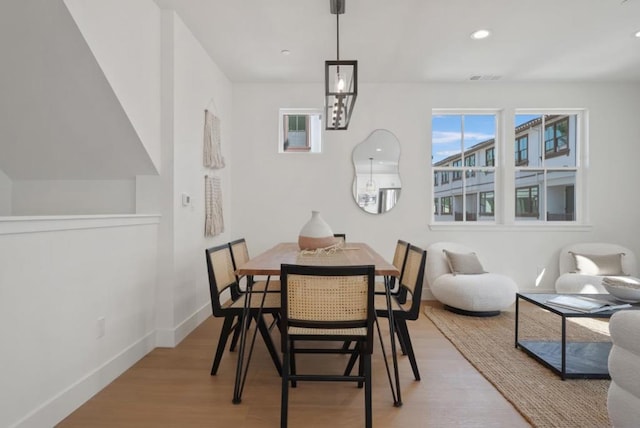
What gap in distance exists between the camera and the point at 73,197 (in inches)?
111

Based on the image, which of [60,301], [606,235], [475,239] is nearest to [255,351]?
[60,301]

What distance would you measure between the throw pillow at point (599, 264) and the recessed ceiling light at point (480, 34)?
2.81 metres

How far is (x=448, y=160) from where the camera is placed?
181 inches

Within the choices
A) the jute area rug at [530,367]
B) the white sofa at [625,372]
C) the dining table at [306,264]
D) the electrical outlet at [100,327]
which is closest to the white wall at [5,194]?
the electrical outlet at [100,327]

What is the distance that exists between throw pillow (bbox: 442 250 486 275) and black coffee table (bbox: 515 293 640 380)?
108 cm

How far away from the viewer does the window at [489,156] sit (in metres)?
4.61

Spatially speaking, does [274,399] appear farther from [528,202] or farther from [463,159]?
[528,202]

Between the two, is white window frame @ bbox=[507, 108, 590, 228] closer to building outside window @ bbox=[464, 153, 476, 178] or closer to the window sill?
the window sill

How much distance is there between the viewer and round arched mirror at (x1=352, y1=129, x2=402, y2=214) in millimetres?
4438

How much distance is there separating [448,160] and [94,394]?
4391 millimetres

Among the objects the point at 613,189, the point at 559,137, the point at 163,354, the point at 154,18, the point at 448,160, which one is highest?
the point at 154,18

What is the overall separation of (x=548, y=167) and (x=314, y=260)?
3.87 m

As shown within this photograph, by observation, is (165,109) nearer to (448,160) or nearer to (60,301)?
(60,301)

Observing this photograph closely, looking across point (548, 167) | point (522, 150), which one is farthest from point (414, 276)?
point (548, 167)
